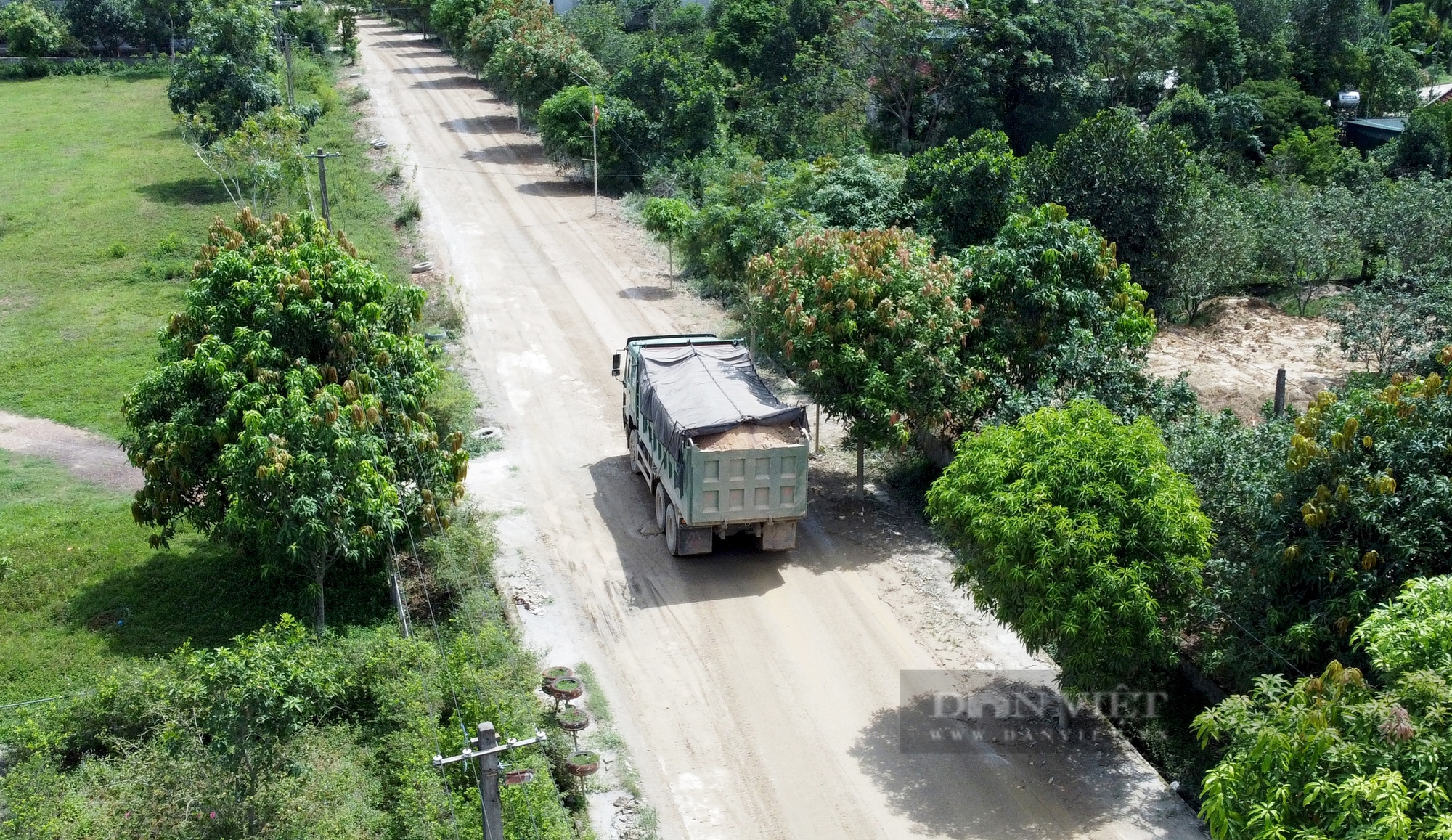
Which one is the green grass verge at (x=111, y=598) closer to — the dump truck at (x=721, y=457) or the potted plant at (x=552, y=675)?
the potted plant at (x=552, y=675)

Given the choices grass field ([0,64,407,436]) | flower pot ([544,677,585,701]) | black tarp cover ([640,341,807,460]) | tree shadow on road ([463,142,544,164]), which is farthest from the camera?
tree shadow on road ([463,142,544,164])

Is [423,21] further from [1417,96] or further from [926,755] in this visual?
[926,755]

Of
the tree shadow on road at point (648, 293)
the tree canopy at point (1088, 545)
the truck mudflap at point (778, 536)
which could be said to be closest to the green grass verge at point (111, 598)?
the truck mudflap at point (778, 536)

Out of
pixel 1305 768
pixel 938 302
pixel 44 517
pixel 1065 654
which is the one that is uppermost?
pixel 938 302

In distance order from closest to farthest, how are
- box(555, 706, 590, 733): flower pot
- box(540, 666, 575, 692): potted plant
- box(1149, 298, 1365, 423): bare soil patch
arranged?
box(555, 706, 590, 733): flower pot, box(540, 666, 575, 692): potted plant, box(1149, 298, 1365, 423): bare soil patch

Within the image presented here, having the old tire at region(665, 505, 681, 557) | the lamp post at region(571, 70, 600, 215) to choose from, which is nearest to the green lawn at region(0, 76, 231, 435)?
the lamp post at region(571, 70, 600, 215)

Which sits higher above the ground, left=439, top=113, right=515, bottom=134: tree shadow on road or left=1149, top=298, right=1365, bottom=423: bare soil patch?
left=439, top=113, right=515, bottom=134: tree shadow on road

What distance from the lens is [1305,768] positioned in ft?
39.0

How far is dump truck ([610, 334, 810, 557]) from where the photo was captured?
2150cm

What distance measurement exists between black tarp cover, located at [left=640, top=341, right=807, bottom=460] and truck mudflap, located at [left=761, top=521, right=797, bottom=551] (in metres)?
1.82

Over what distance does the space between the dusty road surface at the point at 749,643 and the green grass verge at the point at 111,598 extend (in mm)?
4155

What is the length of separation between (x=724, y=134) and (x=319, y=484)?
3119 centimetres

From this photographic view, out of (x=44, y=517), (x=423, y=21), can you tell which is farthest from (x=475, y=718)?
(x=423, y=21)

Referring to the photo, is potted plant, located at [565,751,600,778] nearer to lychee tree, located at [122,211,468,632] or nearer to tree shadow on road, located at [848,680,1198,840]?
tree shadow on road, located at [848,680,1198,840]
